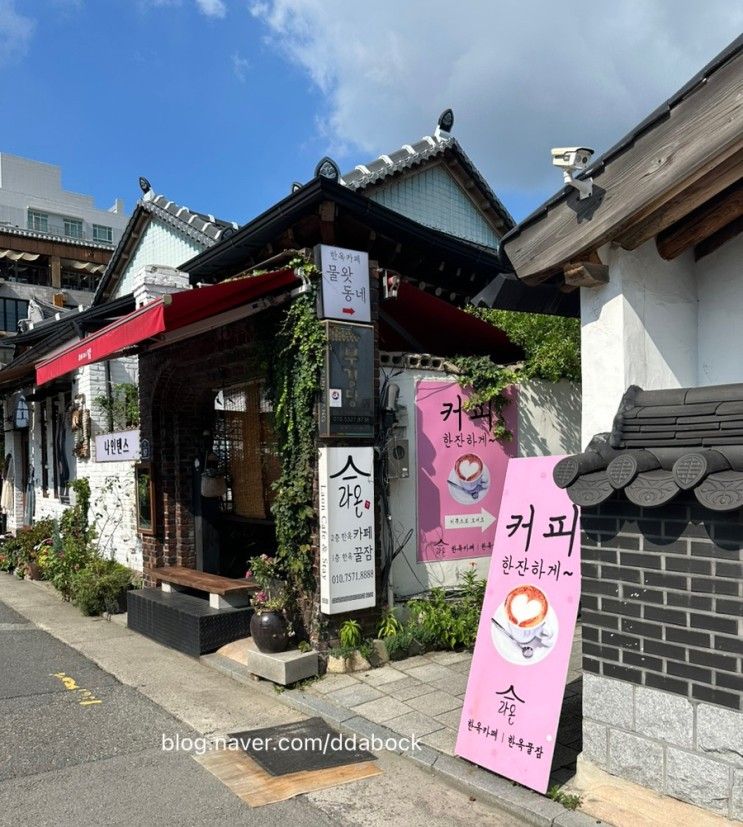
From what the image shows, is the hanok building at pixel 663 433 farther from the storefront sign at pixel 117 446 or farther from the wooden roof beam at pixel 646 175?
the storefront sign at pixel 117 446

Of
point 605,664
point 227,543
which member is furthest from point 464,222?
point 605,664

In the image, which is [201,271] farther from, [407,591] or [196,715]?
[196,715]

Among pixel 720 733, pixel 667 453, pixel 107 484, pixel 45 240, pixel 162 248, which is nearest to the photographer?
pixel 720 733

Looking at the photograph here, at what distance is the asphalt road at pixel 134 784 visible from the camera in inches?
162

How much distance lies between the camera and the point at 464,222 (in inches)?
647

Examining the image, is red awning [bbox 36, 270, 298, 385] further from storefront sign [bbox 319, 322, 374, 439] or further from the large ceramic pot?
the large ceramic pot

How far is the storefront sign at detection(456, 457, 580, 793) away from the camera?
412cm

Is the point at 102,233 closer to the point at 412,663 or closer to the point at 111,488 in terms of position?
the point at 111,488

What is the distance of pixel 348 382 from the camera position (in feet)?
22.1

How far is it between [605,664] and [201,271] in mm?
7419

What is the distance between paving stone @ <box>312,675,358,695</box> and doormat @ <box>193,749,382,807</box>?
1266 mm

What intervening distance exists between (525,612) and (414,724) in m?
1.55

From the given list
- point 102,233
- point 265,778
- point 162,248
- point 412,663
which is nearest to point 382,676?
point 412,663

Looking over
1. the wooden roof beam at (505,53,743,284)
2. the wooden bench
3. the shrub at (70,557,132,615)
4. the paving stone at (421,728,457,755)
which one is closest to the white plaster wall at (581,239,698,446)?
the wooden roof beam at (505,53,743,284)
